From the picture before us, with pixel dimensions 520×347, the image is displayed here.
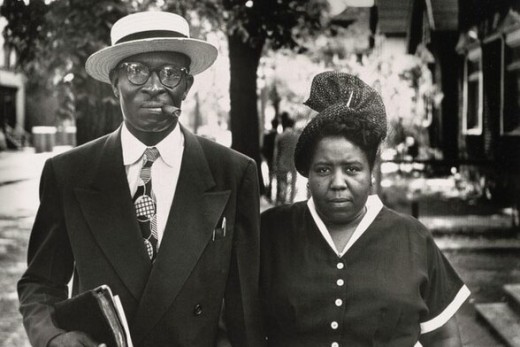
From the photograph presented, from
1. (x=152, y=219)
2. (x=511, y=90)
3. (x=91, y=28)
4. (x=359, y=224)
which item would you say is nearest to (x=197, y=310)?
(x=152, y=219)

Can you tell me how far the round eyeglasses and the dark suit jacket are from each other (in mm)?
217

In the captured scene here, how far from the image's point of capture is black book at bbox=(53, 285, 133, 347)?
83.2 inches

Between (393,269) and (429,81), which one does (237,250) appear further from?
(429,81)

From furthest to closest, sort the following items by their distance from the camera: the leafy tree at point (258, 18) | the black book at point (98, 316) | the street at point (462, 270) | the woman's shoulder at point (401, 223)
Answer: the street at point (462, 270) → the leafy tree at point (258, 18) → the woman's shoulder at point (401, 223) → the black book at point (98, 316)

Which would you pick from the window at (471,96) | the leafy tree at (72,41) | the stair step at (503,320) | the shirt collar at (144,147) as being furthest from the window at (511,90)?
the shirt collar at (144,147)

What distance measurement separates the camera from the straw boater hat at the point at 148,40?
2.34m

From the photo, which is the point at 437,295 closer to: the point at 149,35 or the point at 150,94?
the point at 150,94

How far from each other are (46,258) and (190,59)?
0.79 meters

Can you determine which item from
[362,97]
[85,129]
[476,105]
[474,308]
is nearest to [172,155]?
[362,97]

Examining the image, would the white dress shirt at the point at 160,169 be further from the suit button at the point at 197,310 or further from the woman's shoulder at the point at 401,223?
the woman's shoulder at the point at 401,223

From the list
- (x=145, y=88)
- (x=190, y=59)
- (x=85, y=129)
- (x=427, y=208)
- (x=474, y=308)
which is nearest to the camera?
(x=145, y=88)

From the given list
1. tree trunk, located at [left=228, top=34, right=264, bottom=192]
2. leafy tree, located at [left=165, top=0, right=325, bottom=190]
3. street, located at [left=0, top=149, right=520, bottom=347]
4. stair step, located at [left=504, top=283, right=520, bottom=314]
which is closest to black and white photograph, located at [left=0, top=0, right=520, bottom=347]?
street, located at [left=0, top=149, right=520, bottom=347]

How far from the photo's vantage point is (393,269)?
7.70 feet

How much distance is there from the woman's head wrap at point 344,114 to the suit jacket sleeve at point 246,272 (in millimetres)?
217
